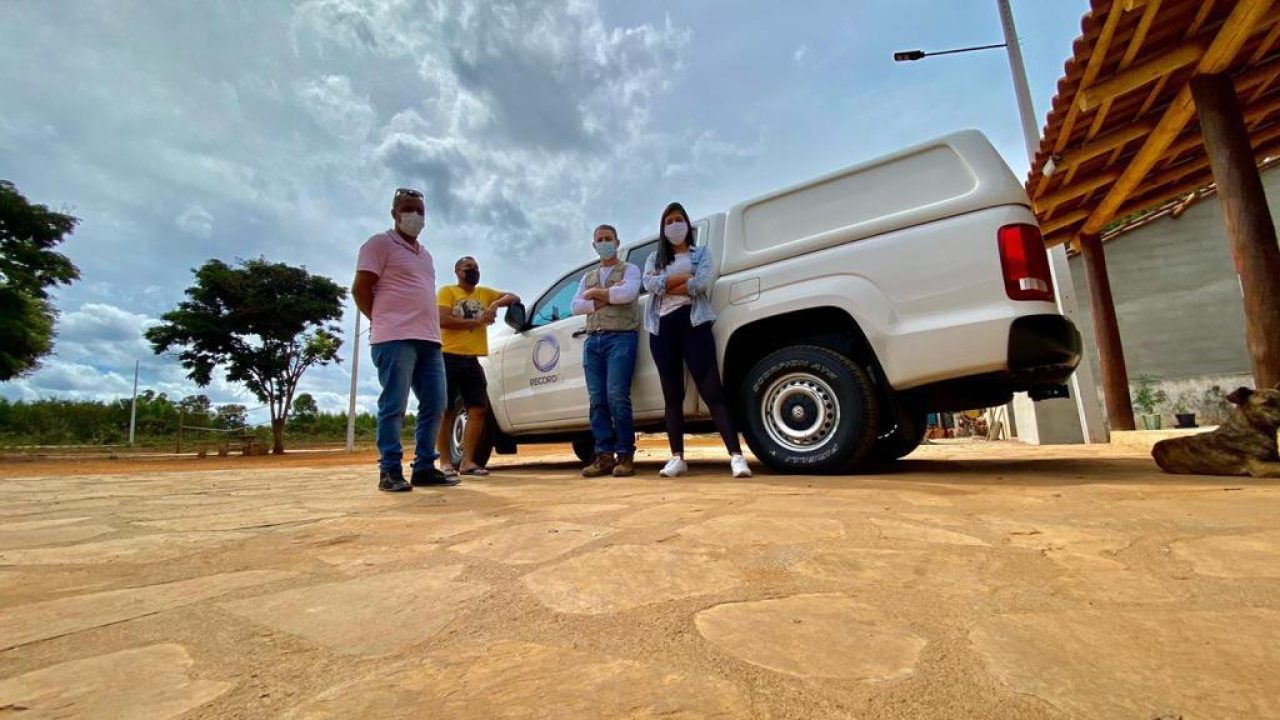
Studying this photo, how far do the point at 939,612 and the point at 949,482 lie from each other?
2.00m

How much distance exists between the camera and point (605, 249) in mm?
3990

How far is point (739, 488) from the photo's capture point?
2660mm

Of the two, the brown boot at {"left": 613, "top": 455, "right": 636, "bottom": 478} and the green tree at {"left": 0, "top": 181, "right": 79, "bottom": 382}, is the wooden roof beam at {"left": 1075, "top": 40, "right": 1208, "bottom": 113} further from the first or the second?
the green tree at {"left": 0, "top": 181, "right": 79, "bottom": 382}

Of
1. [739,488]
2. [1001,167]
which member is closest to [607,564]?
[739,488]

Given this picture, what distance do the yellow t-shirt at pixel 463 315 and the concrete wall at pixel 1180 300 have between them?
10.3 meters

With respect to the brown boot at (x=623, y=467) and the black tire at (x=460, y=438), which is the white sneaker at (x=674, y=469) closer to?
the brown boot at (x=623, y=467)

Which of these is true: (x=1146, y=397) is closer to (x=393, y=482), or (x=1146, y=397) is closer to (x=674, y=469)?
(x=674, y=469)

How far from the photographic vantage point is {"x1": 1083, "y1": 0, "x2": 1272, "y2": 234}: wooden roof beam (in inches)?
147

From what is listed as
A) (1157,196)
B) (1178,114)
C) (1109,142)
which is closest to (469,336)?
(1109,142)

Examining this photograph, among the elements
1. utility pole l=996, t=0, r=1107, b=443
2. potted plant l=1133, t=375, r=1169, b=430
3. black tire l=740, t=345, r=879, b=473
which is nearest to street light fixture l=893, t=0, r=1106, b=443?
utility pole l=996, t=0, r=1107, b=443

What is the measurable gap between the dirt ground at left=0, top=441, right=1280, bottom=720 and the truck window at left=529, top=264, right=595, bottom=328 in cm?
294

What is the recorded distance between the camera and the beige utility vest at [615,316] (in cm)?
376

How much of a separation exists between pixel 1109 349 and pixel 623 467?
6972mm

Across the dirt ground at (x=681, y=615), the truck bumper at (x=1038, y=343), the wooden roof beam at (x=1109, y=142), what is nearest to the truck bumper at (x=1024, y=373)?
the truck bumper at (x=1038, y=343)
